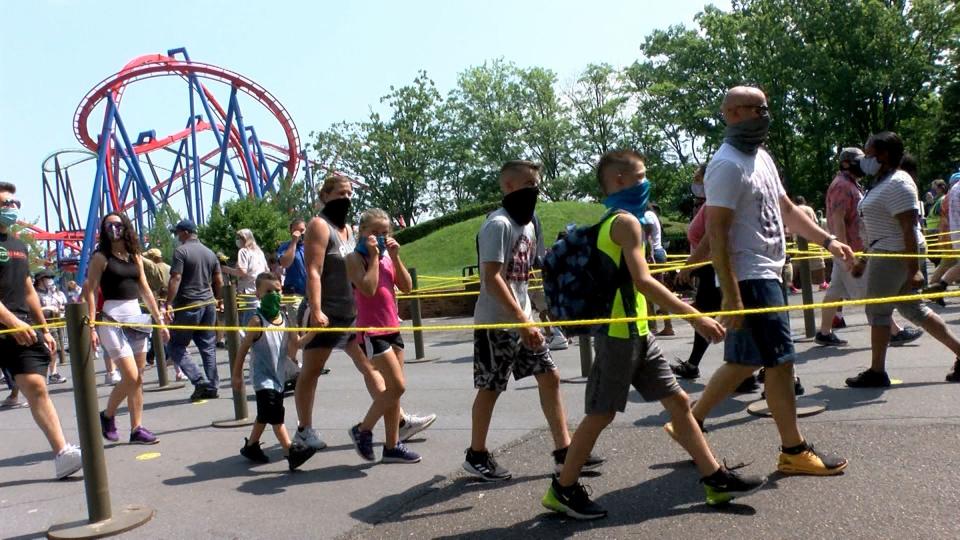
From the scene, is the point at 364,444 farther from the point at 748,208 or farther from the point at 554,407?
the point at 748,208

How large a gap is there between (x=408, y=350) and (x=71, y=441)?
17.5 ft

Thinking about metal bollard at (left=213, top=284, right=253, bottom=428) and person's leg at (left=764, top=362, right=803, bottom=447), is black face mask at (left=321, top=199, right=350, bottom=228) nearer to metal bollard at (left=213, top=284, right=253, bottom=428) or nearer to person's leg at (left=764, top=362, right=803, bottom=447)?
metal bollard at (left=213, top=284, right=253, bottom=428)

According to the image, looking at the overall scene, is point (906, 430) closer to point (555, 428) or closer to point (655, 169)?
point (555, 428)

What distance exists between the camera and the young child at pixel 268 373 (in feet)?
17.9

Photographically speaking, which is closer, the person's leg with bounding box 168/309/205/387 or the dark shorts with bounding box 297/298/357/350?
the dark shorts with bounding box 297/298/357/350

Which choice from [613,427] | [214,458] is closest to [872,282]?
[613,427]

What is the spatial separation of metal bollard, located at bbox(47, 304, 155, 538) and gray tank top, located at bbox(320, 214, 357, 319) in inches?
61.1

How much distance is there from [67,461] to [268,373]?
1.40 metres

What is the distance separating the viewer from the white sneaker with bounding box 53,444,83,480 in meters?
5.48

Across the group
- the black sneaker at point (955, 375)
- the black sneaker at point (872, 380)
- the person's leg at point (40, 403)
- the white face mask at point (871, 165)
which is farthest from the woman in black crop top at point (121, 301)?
the black sneaker at point (955, 375)

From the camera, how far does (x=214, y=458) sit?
593cm

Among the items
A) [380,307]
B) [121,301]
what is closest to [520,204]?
[380,307]

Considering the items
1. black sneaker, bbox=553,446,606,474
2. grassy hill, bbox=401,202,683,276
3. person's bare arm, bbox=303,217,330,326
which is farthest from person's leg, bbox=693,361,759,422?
grassy hill, bbox=401,202,683,276

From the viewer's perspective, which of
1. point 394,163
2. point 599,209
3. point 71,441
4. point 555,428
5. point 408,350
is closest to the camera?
point 555,428
